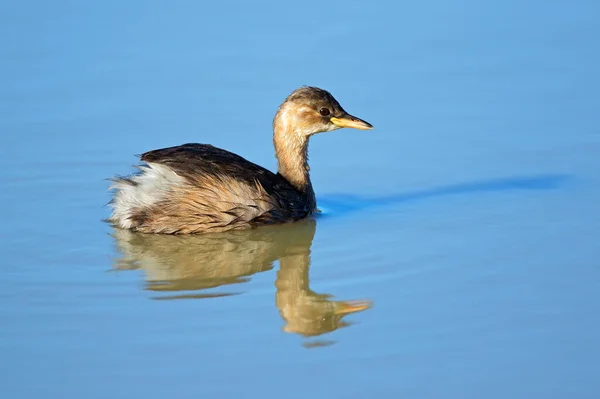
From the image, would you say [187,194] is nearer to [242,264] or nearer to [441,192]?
[242,264]

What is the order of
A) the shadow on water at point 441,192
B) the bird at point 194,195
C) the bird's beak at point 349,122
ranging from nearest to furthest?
the bird at point 194,195 < the shadow on water at point 441,192 < the bird's beak at point 349,122

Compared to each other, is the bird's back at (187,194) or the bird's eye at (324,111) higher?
the bird's eye at (324,111)

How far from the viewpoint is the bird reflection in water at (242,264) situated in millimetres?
6977

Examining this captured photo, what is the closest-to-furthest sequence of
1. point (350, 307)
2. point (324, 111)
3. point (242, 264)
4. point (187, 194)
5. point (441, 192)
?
1. point (350, 307)
2. point (242, 264)
3. point (187, 194)
4. point (441, 192)
5. point (324, 111)

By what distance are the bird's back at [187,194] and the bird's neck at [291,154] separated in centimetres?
63

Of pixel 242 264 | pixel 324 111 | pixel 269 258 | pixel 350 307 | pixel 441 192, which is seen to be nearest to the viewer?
pixel 350 307

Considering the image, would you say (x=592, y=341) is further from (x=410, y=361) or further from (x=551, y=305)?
(x=410, y=361)

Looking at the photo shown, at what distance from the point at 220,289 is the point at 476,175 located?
9.22ft

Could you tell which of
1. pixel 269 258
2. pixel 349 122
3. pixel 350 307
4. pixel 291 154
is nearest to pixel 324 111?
pixel 349 122

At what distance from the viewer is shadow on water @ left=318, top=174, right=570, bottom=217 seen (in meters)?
9.02

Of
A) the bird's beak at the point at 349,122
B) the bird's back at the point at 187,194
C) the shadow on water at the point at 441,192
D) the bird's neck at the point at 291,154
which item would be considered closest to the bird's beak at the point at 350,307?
the bird's back at the point at 187,194

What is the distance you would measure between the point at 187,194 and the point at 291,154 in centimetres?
104

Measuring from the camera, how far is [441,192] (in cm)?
913

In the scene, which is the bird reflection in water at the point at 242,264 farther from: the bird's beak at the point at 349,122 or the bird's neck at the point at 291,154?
the bird's beak at the point at 349,122
